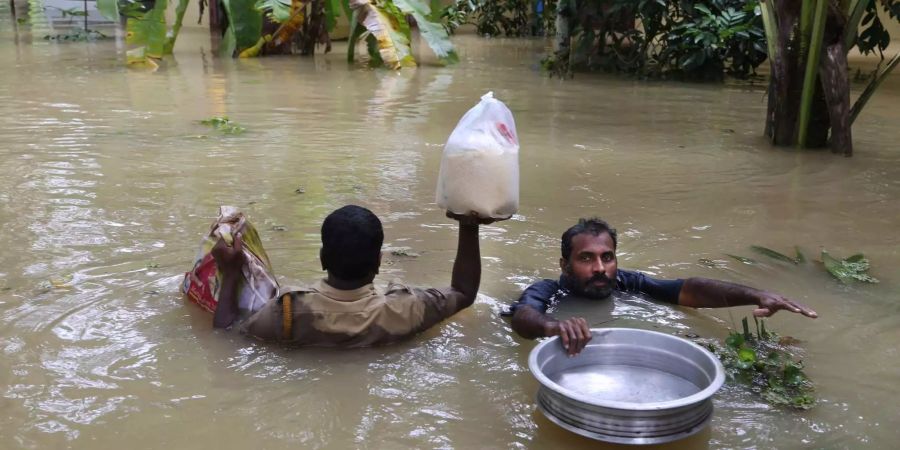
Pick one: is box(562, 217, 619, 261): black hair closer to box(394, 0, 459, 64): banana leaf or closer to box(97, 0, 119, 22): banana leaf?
box(394, 0, 459, 64): banana leaf

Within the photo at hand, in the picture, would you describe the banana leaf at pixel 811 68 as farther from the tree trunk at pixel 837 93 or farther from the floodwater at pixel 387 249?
the floodwater at pixel 387 249

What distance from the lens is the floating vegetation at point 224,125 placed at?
6719 millimetres

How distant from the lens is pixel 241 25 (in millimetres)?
12617

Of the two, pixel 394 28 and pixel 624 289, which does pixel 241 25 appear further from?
pixel 624 289

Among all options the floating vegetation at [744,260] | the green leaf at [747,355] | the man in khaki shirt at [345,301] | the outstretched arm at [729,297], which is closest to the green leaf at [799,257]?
the floating vegetation at [744,260]

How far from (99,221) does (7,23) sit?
18582 millimetres

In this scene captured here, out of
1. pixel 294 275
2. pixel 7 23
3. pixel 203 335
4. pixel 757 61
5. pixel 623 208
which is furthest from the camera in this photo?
pixel 7 23

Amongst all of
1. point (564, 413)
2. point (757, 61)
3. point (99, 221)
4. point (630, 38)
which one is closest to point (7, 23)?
point (630, 38)

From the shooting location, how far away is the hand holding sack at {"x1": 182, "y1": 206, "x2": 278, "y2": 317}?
3.19 metres

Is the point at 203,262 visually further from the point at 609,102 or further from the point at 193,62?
the point at 193,62

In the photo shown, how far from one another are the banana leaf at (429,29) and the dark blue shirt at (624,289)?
28.2 ft

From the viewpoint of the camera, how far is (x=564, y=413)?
229cm

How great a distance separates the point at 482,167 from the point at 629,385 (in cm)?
82

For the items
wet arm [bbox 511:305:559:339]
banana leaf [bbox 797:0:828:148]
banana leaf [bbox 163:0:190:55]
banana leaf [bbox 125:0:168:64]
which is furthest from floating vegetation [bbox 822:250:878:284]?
banana leaf [bbox 163:0:190:55]
